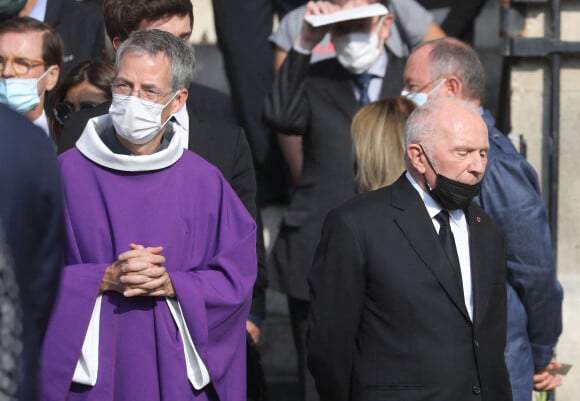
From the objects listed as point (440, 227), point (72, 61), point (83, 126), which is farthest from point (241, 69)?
point (440, 227)

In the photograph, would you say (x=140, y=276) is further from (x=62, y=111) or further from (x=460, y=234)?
(x=62, y=111)

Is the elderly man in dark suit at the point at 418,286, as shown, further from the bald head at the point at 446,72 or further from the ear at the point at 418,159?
the bald head at the point at 446,72

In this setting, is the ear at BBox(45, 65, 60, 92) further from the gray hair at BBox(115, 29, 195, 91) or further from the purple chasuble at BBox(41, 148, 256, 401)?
the purple chasuble at BBox(41, 148, 256, 401)

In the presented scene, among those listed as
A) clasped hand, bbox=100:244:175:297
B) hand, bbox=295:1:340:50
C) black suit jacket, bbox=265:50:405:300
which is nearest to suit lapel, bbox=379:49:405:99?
black suit jacket, bbox=265:50:405:300

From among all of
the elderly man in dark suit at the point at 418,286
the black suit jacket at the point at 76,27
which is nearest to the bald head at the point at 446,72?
the elderly man in dark suit at the point at 418,286

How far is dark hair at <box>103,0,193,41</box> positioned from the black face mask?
4.32 ft

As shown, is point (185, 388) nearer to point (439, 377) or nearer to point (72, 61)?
point (439, 377)

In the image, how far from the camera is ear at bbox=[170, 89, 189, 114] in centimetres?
439

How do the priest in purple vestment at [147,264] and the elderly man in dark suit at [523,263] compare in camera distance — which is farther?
the elderly man in dark suit at [523,263]

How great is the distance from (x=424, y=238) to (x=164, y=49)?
1069mm

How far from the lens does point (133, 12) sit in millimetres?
4949

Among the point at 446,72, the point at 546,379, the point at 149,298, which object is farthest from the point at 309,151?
the point at 149,298

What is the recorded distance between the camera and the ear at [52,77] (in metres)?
5.55

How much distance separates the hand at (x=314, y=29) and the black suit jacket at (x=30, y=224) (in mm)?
3372
